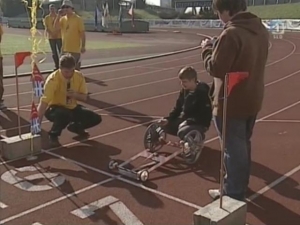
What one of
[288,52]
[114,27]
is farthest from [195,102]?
[114,27]

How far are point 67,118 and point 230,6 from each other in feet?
11.5

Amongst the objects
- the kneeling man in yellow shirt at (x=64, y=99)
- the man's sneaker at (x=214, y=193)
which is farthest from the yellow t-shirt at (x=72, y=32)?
the man's sneaker at (x=214, y=193)

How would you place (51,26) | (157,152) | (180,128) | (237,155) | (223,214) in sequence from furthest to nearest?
(51,26) → (157,152) → (180,128) → (237,155) → (223,214)

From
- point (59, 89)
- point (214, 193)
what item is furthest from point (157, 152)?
point (59, 89)

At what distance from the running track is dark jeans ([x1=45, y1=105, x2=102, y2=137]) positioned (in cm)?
24

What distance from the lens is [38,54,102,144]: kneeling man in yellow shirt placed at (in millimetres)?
6438

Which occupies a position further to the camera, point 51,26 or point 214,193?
point 51,26

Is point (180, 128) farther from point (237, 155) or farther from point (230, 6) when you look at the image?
point (230, 6)

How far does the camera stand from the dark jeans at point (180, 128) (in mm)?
5781

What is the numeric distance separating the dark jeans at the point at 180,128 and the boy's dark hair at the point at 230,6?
6.84 ft

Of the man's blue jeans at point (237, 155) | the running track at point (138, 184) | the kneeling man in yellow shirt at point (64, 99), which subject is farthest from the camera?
the kneeling man in yellow shirt at point (64, 99)

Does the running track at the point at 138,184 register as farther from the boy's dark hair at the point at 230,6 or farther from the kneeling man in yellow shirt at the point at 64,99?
the boy's dark hair at the point at 230,6

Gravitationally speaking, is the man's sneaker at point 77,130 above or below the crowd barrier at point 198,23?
below

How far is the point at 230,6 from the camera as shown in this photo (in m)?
3.93
